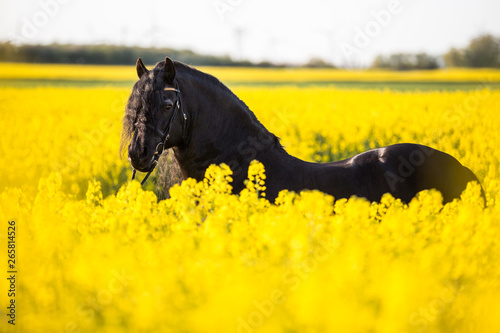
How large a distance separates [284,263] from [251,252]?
0.85 ft

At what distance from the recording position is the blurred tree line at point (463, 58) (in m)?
71.2

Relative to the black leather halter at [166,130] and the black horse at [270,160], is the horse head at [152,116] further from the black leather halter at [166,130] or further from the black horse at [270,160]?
the black horse at [270,160]

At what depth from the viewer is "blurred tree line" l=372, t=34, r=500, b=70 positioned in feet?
234

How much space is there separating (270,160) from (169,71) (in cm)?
113

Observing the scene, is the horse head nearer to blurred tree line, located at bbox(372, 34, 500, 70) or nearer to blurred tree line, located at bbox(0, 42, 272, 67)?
blurred tree line, located at bbox(0, 42, 272, 67)

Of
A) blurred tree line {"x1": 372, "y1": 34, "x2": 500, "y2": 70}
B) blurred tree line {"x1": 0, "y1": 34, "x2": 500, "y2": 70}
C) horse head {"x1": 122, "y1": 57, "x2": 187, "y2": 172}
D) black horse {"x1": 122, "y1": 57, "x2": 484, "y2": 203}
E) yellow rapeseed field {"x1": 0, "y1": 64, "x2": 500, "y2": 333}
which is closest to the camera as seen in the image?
yellow rapeseed field {"x1": 0, "y1": 64, "x2": 500, "y2": 333}

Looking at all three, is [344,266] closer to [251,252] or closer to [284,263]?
[284,263]

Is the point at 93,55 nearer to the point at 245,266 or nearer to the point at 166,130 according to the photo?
the point at 166,130

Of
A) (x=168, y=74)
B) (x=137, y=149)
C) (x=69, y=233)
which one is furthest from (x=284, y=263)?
(x=168, y=74)

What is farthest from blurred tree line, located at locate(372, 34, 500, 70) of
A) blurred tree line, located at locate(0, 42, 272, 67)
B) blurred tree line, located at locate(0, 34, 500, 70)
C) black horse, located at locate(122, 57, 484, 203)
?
black horse, located at locate(122, 57, 484, 203)

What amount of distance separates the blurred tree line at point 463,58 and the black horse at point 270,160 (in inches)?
2874

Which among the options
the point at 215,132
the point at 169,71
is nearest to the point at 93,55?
the point at 215,132

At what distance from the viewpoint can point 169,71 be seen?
4504 mm

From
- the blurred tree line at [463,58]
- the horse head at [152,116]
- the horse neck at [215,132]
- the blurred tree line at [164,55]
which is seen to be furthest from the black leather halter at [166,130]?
the blurred tree line at [463,58]
